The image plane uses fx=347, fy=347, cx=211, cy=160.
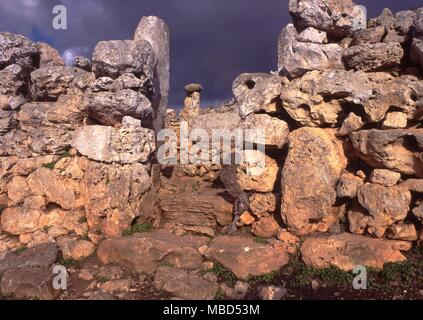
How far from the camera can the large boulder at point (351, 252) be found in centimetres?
603

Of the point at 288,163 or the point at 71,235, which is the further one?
the point at 71,235

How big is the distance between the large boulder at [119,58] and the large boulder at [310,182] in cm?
432

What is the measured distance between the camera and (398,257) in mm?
5977

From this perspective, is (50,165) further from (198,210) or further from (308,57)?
(308,57)

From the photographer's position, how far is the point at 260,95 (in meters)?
7.95

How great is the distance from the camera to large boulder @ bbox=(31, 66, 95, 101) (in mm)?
8883

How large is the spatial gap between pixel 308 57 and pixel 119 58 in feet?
14.6

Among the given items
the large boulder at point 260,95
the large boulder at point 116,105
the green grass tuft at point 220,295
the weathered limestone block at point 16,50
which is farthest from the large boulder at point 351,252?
the weathered limestone block at point 16,50

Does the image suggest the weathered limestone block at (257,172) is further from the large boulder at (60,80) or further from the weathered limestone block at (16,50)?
the weathered limestone block at (16,50)

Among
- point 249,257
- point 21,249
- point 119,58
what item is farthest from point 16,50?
point 249,257

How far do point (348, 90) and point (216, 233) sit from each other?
418 centimetres

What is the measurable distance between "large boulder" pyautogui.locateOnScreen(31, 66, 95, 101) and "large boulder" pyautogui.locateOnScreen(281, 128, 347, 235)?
5485 millimetres
